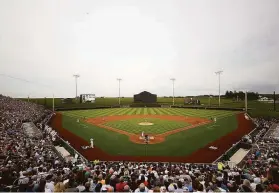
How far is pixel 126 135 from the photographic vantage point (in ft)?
92.3

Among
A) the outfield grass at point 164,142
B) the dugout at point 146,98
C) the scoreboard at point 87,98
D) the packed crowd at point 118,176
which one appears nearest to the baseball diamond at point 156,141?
the outfield grass at point 164,142

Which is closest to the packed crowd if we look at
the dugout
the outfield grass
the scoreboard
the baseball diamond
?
the baseball diamond

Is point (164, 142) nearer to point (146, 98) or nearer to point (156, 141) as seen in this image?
point (156, 141)

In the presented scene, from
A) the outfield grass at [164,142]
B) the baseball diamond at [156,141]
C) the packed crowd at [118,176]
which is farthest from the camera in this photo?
the outfield grass at [164,142]

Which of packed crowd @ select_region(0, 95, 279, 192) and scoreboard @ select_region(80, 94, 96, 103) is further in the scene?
scoreboard @ select_region(80, 94, 96, 103)

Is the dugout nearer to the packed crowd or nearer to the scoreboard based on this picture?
the scoreboard

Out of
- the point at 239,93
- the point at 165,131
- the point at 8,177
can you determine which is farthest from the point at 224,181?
the point at 239,93

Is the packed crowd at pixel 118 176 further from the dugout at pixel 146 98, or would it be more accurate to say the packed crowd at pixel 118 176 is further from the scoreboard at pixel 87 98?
the scoreboard at pixel 87 98

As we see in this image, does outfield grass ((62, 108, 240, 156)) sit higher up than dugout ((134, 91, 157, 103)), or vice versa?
dugout ((134, 91, 157, 103))

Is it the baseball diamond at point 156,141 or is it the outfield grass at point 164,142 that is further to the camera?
the outfield grass at point 164,142

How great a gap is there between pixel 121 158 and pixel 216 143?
12.0 meters

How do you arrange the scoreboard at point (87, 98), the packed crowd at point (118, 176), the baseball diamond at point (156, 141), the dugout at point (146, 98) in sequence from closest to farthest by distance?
the packed crowd at point (118, 176)
the baseball diamond at point (156, 141)
the dugout at point (146, 98)
the scoreboard at point (87, 98)

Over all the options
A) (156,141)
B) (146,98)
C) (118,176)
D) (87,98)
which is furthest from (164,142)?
(87,98)

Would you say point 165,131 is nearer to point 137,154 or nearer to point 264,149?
point 137,154
